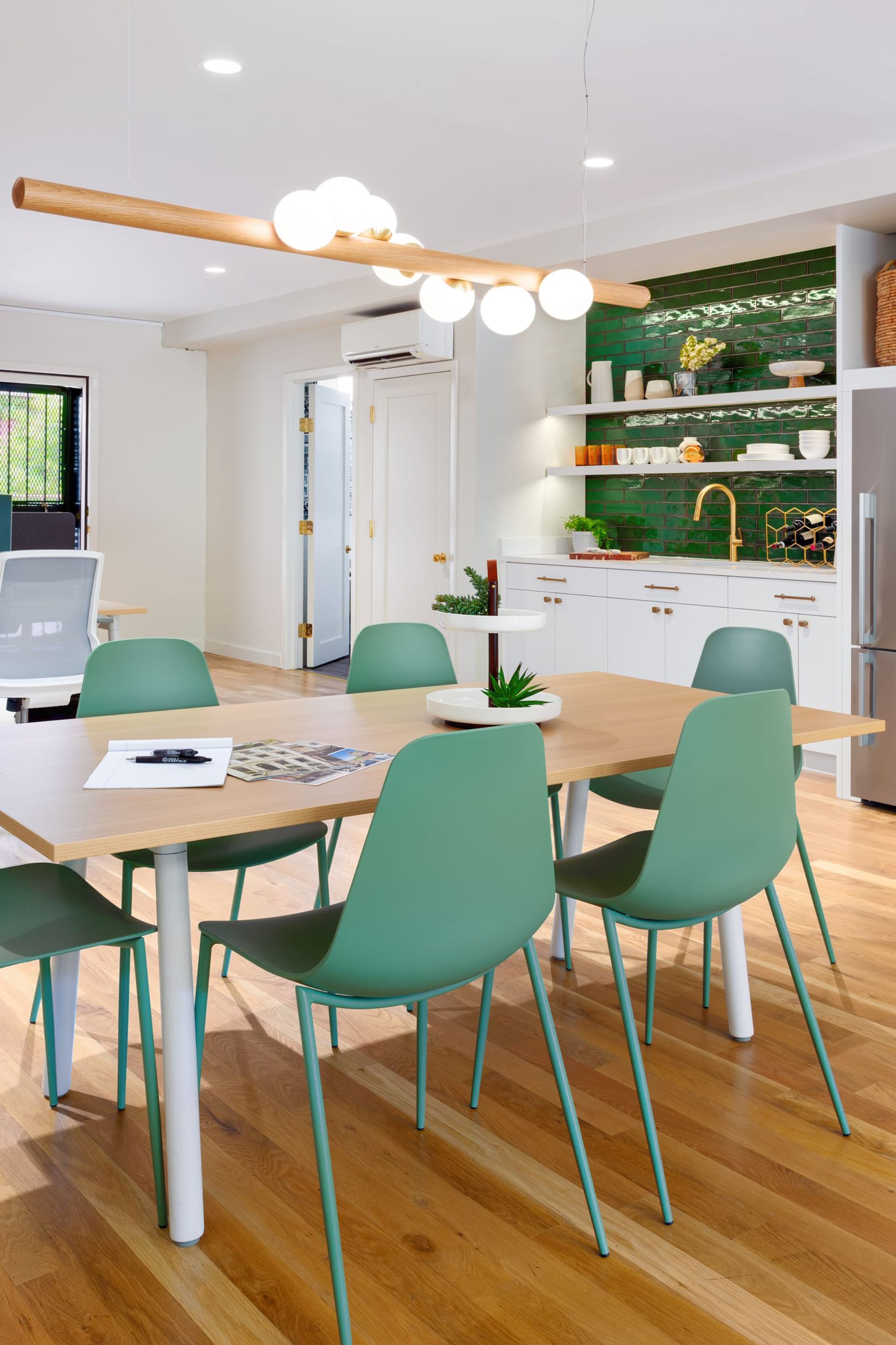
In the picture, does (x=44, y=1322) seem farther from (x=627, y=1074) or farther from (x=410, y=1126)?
(x=627, y=1074)

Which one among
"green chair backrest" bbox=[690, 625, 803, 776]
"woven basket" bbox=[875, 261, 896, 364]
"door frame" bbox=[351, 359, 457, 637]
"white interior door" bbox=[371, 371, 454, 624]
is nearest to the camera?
"green chair backrest" bbox=[690, 625, 803, 776]

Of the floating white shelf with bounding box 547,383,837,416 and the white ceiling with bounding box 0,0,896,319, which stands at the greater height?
the white ceiling with bounding box 0,0,896,319

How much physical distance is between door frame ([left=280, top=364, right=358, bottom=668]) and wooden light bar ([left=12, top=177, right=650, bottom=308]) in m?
5.55

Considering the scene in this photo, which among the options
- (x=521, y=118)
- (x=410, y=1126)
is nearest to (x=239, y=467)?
(x=521, y=118)

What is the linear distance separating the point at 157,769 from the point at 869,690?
3.36 m

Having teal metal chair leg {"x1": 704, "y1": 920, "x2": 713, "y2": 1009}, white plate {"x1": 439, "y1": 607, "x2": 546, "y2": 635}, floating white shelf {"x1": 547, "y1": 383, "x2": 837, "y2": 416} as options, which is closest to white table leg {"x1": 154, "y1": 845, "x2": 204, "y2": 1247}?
white plate {"x1": 439, "y1": 607, "x2": 546, "y2": 635}

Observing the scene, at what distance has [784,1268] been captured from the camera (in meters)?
1.74

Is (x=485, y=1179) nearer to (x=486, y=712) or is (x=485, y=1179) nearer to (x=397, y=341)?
(x=486, y=712)

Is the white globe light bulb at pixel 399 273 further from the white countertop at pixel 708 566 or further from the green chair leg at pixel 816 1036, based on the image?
the white countertop at pixel 708 566

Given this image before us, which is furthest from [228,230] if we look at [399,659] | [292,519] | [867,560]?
[292,519]

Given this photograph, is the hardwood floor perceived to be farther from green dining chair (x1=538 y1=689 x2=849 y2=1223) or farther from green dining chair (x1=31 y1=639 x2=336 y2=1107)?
green dining chair (x1=31 y1=639 x2=336 y2=1107)

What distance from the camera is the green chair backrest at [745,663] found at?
3.10 metres

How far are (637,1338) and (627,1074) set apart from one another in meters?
0.80

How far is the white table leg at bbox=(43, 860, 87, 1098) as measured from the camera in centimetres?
220
